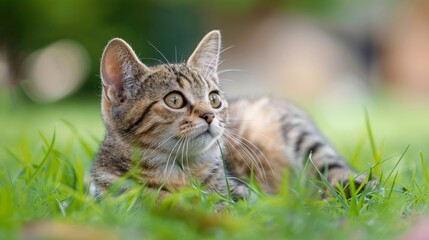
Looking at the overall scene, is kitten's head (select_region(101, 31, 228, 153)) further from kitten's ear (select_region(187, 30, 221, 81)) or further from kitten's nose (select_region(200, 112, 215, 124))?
kitten's ear (select_region(187, 30, 221, 81))

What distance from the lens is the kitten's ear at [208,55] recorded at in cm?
366

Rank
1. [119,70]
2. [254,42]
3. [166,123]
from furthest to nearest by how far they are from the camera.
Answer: [254,42] < [119,70] < [166,123]

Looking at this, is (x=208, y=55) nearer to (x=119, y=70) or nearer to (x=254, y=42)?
(x=119, y=70)

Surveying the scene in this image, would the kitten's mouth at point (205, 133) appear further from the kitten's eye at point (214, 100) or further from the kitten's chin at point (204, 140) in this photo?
the kitten's eye at point (214, 100)

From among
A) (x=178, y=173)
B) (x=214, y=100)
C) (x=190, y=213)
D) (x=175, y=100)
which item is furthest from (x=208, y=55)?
(x=190, y=213)

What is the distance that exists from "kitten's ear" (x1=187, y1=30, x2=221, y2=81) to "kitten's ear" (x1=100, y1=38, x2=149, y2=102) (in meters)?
0.38

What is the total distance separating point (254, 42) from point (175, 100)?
16844 mm

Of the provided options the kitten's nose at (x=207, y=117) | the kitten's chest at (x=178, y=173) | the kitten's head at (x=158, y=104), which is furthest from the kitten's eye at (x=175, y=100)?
the kitten's chest at (x=178, y=173)

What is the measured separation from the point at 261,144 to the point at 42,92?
1132cm

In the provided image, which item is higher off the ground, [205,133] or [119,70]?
[119,70]

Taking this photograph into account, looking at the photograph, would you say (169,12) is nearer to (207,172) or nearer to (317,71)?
(317,71)

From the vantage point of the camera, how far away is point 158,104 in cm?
320

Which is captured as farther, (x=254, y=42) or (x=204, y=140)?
(x=254, y=42)

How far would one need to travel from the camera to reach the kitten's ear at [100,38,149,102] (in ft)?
10.7
